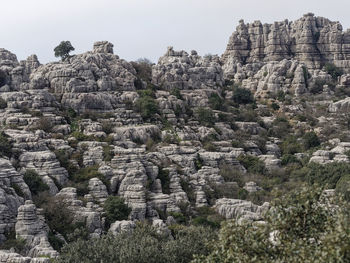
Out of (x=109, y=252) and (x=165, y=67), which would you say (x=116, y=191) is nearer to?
(x=109, y=252)

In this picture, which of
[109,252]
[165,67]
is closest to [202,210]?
[109,252]

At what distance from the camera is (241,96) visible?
80562 millimetres

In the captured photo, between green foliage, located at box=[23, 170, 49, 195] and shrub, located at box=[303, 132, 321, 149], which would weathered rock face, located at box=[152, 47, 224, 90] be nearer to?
shrub, located at box=[303, 132, 321, 149]

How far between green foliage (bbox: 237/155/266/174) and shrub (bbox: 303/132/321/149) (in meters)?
8.99

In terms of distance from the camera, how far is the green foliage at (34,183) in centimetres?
4566

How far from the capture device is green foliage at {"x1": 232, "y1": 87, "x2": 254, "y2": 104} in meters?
80.4

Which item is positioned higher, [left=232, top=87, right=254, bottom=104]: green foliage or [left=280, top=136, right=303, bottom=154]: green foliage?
[left=232, top=87, right=254, bottom=104]: green foliage

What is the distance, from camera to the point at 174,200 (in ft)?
156

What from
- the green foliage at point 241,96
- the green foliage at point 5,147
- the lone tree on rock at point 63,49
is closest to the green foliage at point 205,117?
the green foliage at point 241,96

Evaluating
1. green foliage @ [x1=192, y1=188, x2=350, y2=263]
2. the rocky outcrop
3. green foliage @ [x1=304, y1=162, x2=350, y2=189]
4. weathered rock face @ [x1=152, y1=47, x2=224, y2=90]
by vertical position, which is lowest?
the rocky outcrop

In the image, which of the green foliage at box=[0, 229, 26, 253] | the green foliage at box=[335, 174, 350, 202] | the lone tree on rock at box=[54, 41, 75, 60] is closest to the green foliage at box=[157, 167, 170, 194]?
the green foliage at box=[335, 174, 350, 202]

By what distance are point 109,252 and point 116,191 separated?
1579 centimetres

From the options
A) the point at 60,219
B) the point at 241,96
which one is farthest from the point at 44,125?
the point at 241,96

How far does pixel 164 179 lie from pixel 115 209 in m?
8.22
